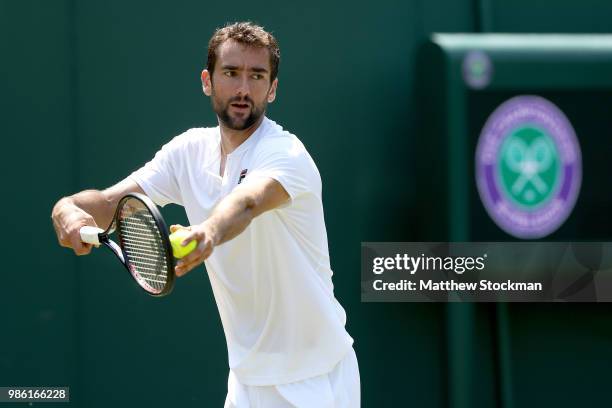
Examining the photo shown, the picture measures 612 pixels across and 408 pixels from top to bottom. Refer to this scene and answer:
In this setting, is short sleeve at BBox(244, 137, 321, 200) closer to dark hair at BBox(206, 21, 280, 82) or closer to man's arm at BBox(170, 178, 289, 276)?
man's arm at BBox(170, 178, 289, 276)

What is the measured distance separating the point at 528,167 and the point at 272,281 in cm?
169

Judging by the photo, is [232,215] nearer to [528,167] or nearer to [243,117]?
[243,117]

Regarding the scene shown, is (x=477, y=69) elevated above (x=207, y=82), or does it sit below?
above

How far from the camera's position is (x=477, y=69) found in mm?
4379

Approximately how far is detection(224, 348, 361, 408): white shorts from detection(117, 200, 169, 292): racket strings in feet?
1.54

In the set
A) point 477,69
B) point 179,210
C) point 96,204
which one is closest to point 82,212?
point 96,204

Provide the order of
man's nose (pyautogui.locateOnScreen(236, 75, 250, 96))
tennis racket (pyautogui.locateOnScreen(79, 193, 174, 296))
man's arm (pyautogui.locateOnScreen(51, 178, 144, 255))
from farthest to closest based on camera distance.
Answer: man's nose (pyautogui.locateOnScreen(236, 75, 250, 96)), man's arm (pyautogui.locateOnScreen(51, 178, 144, 255)), tennis racket (pyautogui.locateOnScreen(79, 193, 174, 296))

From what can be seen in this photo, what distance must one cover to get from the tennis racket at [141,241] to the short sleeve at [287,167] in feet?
0.93

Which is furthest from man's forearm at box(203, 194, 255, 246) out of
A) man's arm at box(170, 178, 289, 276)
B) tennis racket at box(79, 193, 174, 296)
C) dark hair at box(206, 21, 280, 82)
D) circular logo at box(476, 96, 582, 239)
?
circular logo at box(476, 96, 582, 239)

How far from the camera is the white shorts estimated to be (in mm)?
3143

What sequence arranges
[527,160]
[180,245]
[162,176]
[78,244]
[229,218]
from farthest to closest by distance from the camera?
[527,160], [162,176], [78,244], [229,218], [180,245]

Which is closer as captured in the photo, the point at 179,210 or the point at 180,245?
the point at 180,245

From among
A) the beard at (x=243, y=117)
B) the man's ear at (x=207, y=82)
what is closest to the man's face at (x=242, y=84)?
the beard at (x=243, y=117)

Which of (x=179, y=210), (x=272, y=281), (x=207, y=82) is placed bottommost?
(x=272, y=281)
